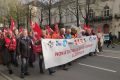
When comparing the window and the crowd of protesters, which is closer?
the crowd of protesters

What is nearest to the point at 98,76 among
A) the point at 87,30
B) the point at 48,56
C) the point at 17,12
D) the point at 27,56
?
the point at 48,56

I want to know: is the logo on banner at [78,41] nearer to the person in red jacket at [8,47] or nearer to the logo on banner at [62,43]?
the logo on banner at [62,43]

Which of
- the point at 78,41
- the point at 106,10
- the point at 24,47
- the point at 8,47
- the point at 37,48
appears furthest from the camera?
the point at 106,10

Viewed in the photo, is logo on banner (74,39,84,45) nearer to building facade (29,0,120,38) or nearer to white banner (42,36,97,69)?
white banner (42,36,97,69)

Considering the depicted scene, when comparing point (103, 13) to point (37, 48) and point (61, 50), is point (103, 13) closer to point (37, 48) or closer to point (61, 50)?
point (61, 50)

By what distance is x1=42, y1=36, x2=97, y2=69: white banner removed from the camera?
10543 mm

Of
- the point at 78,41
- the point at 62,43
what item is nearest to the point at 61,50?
the point at 62,43

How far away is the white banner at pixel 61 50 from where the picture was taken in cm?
1054

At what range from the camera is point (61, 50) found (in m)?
11.5

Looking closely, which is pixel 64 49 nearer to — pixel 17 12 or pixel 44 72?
pixel 44 72

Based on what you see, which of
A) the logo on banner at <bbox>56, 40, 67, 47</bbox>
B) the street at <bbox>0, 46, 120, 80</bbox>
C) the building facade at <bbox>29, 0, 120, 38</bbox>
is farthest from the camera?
the building facade at <bbox>29, 0, 120, 38</bbox>

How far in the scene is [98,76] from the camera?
10.2 meters

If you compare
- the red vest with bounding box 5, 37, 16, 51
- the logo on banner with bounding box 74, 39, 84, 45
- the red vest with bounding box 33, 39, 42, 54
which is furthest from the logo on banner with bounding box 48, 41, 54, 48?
the logo on banner with bounding box 74, 39, 84, 45

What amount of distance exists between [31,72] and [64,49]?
64.7 inches
